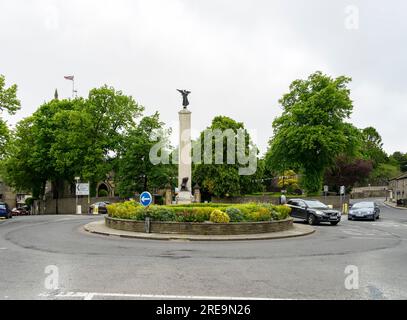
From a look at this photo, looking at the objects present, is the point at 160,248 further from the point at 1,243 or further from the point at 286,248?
the point at 1,243

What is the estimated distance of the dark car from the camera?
80.7ft

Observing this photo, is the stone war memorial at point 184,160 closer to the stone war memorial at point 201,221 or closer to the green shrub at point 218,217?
the stone war memorial at point 201,221

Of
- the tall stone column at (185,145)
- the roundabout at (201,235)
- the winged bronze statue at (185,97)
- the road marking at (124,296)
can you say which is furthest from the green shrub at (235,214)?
the winged bronze statue at (185,97)

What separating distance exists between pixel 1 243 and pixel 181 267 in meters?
8.68

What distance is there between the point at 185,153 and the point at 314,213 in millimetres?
9732

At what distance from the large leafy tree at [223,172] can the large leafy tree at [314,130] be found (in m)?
5.82

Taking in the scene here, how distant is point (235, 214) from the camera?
60.1 ft

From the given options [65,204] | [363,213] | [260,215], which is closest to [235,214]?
[260,215]

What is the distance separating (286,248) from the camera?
→ 1384cm

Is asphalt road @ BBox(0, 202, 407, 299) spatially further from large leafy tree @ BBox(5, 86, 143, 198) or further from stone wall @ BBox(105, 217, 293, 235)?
large leafy tree @ BBox(5, 86, 143, 198)

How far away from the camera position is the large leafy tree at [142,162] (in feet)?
146

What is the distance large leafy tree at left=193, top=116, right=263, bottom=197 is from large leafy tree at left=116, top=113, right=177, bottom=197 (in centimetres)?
697

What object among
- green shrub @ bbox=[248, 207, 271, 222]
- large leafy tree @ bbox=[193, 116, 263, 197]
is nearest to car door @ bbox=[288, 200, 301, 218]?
green shrub @ bbox=[248, 207, 271, 222]

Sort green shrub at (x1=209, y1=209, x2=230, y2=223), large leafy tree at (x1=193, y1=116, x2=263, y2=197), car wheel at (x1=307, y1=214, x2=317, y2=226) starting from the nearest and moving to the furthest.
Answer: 1. green shrub at (x1=209, y1=209, x2=230, y2=223)
2. car wheel at (x1=307, y1=214, x2=317, y2=226)
3. large leafy tree at (x1=193, y1=116, x2=263, y2=197)
